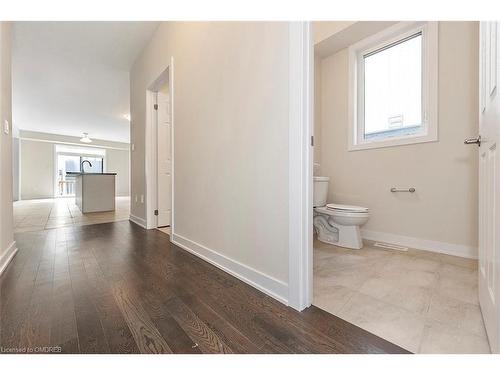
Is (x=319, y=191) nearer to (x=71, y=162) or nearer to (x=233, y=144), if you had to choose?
(x=233, y=144)

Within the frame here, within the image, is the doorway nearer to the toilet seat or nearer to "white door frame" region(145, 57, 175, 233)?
"white door frame" region(145, 57, 175, 233)

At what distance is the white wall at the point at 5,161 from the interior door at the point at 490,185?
260 centimetres

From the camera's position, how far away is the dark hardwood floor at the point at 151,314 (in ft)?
2.65

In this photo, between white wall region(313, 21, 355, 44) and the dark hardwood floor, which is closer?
the dark hardwood floor

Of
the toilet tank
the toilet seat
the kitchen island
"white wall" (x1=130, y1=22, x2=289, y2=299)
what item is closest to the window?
the kitchen island

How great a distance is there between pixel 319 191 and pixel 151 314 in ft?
6.16

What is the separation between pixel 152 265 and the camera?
1.63 metres

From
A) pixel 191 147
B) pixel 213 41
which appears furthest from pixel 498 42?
pixel 191 147

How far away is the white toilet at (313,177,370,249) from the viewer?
200 cm

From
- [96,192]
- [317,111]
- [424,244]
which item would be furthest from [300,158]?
[96,192]

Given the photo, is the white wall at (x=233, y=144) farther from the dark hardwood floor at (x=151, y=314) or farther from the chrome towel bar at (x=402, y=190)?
the chrome towel bar at (x=402, y=190)

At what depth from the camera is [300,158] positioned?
1054mm

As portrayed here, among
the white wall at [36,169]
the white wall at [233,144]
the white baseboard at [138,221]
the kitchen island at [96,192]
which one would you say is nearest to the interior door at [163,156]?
the white baseboard at [138,221]

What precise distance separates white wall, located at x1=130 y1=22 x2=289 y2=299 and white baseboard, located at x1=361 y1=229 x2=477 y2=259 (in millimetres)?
1663
